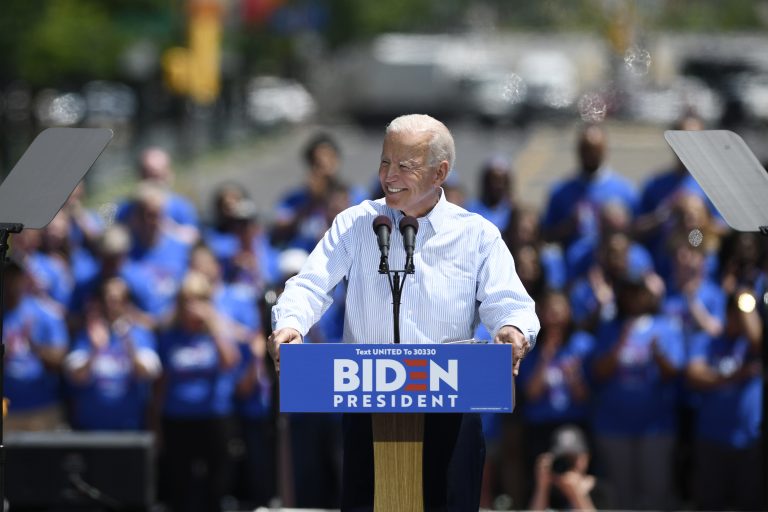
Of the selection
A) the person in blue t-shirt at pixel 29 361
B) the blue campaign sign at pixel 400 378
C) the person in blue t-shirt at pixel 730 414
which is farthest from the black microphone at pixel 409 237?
the person in blue t-shirt at pixel 29 361

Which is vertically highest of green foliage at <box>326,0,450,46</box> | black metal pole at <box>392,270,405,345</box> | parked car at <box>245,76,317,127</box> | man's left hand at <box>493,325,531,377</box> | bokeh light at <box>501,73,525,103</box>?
green foliage at <box>326,0,450,46</box>

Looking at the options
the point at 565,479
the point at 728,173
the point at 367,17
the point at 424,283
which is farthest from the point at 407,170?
the point at 367,17

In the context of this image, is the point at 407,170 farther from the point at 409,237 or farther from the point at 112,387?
the point at 112,387

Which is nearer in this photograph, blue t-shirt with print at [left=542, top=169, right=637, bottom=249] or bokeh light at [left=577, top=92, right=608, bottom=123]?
blue t-shirt with print at [left=542, top=169, right=637, bottom=249]

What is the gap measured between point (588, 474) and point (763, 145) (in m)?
22.4

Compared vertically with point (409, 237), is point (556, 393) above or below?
below

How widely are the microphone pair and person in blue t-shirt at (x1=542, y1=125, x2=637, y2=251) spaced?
16.7 feet

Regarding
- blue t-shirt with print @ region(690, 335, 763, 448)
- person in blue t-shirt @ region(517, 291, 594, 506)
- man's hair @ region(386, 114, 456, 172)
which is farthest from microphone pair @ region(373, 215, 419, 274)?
blue t-shirt with print @ region(690, 335, 763, 448)

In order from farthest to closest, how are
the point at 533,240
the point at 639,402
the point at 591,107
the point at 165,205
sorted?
the point at 591,107
the point at 165,205
the point at 533,240
the point at 639,402

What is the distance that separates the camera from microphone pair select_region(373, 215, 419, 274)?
515 cm

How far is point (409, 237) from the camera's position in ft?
16.9

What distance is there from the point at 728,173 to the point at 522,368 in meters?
3.54

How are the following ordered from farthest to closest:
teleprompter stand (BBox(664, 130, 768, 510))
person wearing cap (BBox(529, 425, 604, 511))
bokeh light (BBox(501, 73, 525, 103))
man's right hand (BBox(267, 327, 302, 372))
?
1. bokeh light (BBox(501, 73, 525, 103))
2. person wearing cap (BBox(529, 425, 604, 511))
3. teleprompter stand (BBox(664, 130, 768, 510))
4. man's right hand (BBox(267, 327, 302, 372))

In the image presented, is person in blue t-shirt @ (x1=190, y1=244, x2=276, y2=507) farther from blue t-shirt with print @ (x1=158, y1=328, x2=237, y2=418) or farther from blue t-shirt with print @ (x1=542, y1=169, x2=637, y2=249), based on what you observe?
blue t-shirt with print @ (x1=542, y1=169, x2=637, y2=249)
